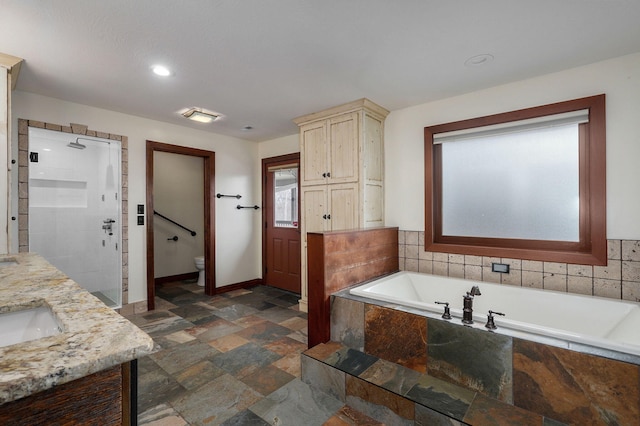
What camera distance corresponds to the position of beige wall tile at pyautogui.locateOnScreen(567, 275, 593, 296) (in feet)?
7.55

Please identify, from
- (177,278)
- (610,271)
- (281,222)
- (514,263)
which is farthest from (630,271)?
(177,278)

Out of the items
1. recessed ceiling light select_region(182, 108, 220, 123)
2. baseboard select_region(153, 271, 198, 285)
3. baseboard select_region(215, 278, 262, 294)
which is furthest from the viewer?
baseboard select_region(153, 271, 198, 285)

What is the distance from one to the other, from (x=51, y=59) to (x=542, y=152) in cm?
386

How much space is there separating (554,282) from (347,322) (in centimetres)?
170

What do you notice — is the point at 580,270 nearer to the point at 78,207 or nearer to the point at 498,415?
the point at 498,415

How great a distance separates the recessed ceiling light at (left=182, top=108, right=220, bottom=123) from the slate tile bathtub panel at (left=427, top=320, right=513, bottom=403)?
297 cm

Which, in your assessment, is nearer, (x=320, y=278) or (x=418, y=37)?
(x=418, y=37)

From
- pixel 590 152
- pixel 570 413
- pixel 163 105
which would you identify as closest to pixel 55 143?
pixel 163 105

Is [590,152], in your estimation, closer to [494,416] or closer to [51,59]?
[494,416]

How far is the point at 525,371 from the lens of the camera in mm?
1546

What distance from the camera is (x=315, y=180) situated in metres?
3.50

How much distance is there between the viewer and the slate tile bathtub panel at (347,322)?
2.18 meters

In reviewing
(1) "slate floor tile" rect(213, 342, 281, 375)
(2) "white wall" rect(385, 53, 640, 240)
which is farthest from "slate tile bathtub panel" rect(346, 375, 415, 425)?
(2) "white wall" rect(385, 53, 640, 240)

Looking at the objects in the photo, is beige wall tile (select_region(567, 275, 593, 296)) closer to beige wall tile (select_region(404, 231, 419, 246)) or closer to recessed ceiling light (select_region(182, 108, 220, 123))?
beige wall tile (select_region(404, 231, 419, 246))
